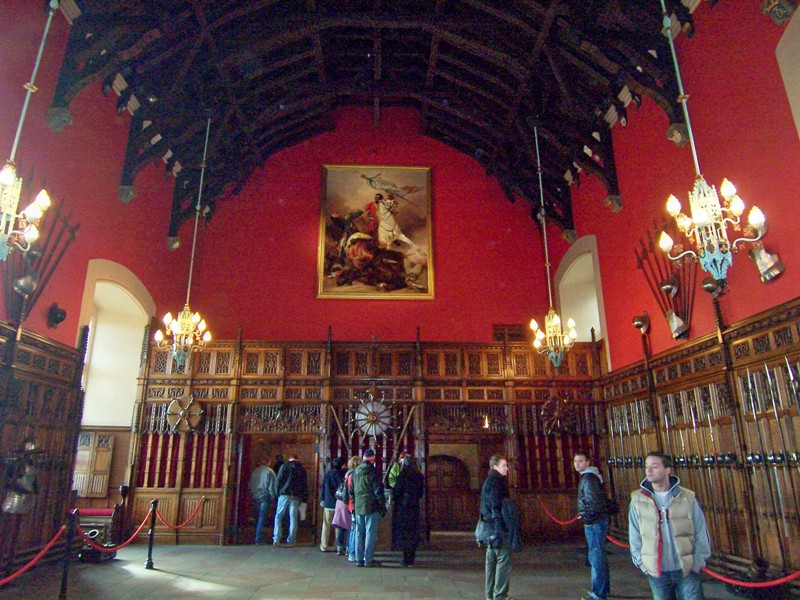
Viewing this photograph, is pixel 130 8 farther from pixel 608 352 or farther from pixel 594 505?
pixel 608 352

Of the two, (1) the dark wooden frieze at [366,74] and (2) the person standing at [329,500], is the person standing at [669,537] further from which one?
(2) the person standing at [329,500]

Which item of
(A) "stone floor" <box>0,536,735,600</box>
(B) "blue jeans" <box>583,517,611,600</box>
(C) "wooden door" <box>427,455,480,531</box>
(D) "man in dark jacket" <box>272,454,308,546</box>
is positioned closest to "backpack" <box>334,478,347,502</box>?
(A) "stone floor" <box>0,536,735,600</box>

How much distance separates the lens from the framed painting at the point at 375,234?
1059 centimetres

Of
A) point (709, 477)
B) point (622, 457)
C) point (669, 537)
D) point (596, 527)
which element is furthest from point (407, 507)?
point (669, 537)

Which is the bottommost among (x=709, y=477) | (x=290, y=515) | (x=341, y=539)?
(x=341, y=539)

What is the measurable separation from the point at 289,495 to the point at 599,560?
466 cm

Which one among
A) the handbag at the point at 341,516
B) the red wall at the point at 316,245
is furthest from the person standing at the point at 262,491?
the red wall at the point at 316,245

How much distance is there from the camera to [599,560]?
14.7ft

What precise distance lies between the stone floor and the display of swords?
713 mm

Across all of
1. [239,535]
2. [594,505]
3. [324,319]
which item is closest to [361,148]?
[324,319]

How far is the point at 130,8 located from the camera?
21.1 ft

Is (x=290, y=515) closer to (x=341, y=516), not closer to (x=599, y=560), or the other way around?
(x=341, y=516)

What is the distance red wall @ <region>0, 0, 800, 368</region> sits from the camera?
535 cm

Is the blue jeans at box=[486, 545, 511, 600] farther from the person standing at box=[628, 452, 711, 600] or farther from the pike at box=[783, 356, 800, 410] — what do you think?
the pike at box=[783, 356, 800, 410]
